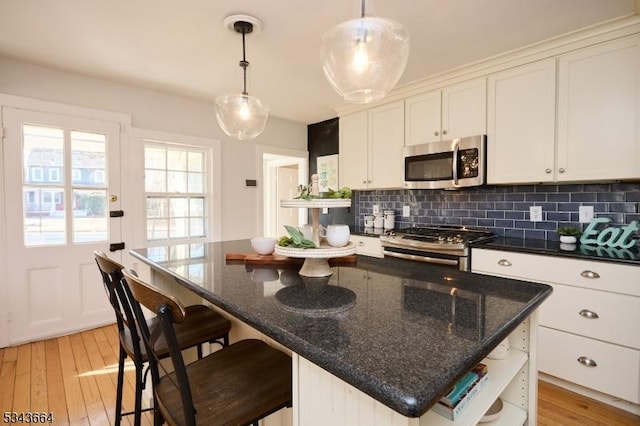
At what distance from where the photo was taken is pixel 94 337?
279 centimetres

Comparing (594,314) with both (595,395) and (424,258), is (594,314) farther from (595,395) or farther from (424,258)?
(424,258)

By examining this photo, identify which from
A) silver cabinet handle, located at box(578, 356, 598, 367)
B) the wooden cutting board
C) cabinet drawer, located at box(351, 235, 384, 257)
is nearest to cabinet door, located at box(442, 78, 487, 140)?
cabinet drawer, located at box(351, 235, 384, 257)

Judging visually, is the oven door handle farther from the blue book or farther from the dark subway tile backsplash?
the blue book

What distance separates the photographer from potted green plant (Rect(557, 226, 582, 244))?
2.29 metres

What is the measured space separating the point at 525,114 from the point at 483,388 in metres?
2.24

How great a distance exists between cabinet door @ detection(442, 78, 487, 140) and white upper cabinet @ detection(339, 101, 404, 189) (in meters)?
0.46

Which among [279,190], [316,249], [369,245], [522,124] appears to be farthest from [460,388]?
[279,190]

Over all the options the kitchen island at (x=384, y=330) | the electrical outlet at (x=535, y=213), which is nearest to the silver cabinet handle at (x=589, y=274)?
the electrical outlet at (x=535, y=213)

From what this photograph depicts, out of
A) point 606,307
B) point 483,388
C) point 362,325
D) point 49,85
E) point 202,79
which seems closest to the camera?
point 362,325

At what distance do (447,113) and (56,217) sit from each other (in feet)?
11.9

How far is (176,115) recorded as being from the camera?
3.42m

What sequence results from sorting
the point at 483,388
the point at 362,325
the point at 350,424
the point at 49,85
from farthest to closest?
1. the point at 49,85
2. the point at 483,388
3. the point at 362,325
4. the point at 350,424

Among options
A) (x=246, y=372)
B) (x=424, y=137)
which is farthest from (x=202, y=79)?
(x=246, y=372)

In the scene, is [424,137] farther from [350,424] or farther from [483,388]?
[350,424]
